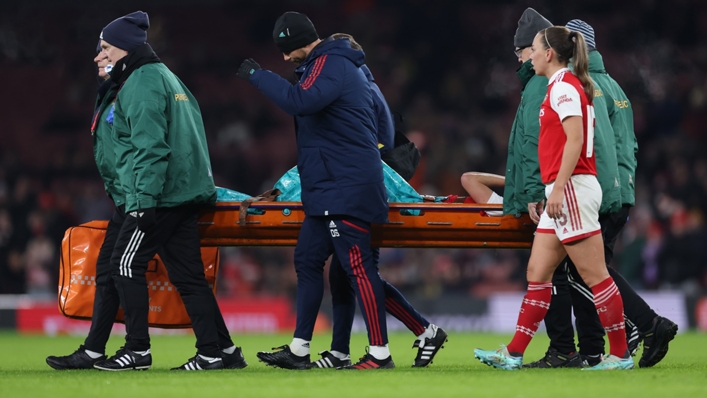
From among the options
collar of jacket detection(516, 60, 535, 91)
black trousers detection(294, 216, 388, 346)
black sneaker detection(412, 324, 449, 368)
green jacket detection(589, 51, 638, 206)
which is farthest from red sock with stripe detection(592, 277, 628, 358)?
collar of jacket detection(516, 60, 535, 91)

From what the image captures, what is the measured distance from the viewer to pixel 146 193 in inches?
262

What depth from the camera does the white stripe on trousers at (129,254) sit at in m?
6.86

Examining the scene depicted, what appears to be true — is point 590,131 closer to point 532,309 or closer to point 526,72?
point 526,72

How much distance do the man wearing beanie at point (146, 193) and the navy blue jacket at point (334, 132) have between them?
64 cm

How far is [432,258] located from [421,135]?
8.93 ft

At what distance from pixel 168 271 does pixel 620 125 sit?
322cm

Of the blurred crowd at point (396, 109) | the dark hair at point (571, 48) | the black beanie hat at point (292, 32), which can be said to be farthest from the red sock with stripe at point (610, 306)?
the blurred crowd at point (396, 109)

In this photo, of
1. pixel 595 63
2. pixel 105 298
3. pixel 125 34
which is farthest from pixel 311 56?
pixel 105 298

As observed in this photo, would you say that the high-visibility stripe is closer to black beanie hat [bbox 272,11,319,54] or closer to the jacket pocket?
black beanie hat [bbox 272,11,319,54]

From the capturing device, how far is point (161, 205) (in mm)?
6863

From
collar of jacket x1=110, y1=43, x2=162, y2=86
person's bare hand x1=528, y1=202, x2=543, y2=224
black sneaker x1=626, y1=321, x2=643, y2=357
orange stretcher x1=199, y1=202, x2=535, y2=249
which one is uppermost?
collar of jacket x1=110, y1=43, x2=162, y2=86

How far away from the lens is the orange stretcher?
23.6 feet

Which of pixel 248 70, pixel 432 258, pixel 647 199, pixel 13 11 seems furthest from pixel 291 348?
pixel 13 11

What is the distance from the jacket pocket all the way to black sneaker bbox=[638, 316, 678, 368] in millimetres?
2361
